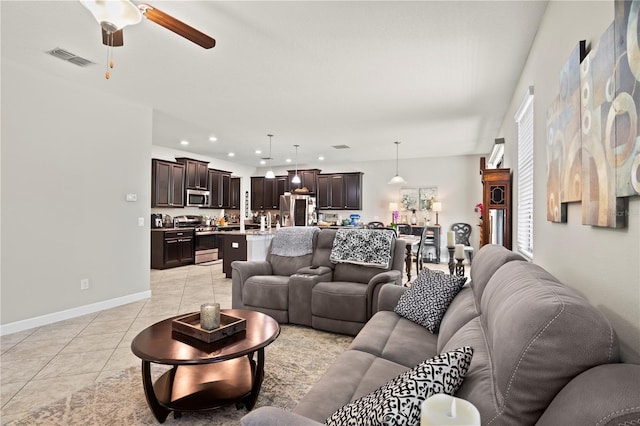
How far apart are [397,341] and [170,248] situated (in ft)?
21.4

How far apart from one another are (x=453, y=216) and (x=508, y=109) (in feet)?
14.4

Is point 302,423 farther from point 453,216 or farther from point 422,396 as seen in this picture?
point 453,216

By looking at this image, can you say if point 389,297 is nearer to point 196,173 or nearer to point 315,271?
point 315,271

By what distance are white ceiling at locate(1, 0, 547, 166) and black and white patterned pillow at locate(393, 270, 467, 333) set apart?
6.51 feet

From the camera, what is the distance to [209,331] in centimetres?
203

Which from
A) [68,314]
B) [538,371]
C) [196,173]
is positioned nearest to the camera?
[538,371]

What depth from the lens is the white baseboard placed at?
3.47 meters

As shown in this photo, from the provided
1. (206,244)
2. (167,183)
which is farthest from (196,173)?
(206,244)

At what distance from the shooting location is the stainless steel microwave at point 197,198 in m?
8.12

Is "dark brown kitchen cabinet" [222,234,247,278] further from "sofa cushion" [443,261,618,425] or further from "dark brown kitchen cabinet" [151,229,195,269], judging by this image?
"sofa cushion" [443,261,618,425]

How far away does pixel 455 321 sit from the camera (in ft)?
5.98

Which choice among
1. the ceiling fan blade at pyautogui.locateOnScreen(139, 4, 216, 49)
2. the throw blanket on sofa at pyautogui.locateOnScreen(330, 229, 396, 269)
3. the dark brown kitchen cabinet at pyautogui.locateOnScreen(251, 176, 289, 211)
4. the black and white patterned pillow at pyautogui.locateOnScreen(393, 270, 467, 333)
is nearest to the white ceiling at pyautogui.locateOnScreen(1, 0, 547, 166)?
the ceiling fan blade at pyautogui.locateOnScreen(139, 4, 216, 49)

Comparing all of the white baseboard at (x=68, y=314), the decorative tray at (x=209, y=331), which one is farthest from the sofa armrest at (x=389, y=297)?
the white baseboard at (x=68, y=314)

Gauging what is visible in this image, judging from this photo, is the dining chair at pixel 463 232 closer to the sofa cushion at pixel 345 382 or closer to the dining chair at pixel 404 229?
the dining chair at pixel 404 229
